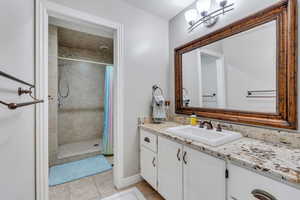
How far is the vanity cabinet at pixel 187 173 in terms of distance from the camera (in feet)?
3.02

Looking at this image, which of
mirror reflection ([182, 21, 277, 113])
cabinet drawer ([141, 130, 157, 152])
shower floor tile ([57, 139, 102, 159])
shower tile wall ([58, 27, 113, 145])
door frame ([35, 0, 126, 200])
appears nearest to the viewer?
mirror reflection ([182, 21, 277, 113])

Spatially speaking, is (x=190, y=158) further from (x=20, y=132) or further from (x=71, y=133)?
(x=71, y=133)

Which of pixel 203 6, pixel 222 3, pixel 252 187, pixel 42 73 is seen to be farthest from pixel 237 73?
pixel 42 73

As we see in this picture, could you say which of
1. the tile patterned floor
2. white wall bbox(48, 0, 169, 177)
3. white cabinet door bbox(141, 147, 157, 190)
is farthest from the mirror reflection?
the tile patterned floor

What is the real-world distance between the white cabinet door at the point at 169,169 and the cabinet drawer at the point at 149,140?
3.6 inches

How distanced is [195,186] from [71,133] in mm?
3127

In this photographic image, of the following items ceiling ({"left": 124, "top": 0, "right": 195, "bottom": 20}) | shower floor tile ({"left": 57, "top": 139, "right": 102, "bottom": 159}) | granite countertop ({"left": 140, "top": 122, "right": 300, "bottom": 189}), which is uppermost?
ceiling ({"left": 124, "top": 0, "right": 195, "bottom": 20})

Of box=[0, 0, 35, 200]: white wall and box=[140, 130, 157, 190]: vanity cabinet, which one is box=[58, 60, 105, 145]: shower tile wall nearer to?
box=[140, 130, 157, 190]: vanity cabinet

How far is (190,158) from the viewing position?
1.11 m

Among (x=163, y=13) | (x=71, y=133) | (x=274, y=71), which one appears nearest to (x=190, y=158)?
(x=274, y=71)

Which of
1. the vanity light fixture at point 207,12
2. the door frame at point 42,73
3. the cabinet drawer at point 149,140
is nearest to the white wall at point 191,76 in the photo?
the vanity light fixture at point 207,12

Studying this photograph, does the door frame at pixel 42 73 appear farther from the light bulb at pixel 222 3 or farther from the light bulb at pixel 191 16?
the light bulb at pixel 222 3

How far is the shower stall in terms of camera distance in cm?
244

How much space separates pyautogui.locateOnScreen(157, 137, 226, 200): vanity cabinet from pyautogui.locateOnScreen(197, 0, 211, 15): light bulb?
5.13 ft
